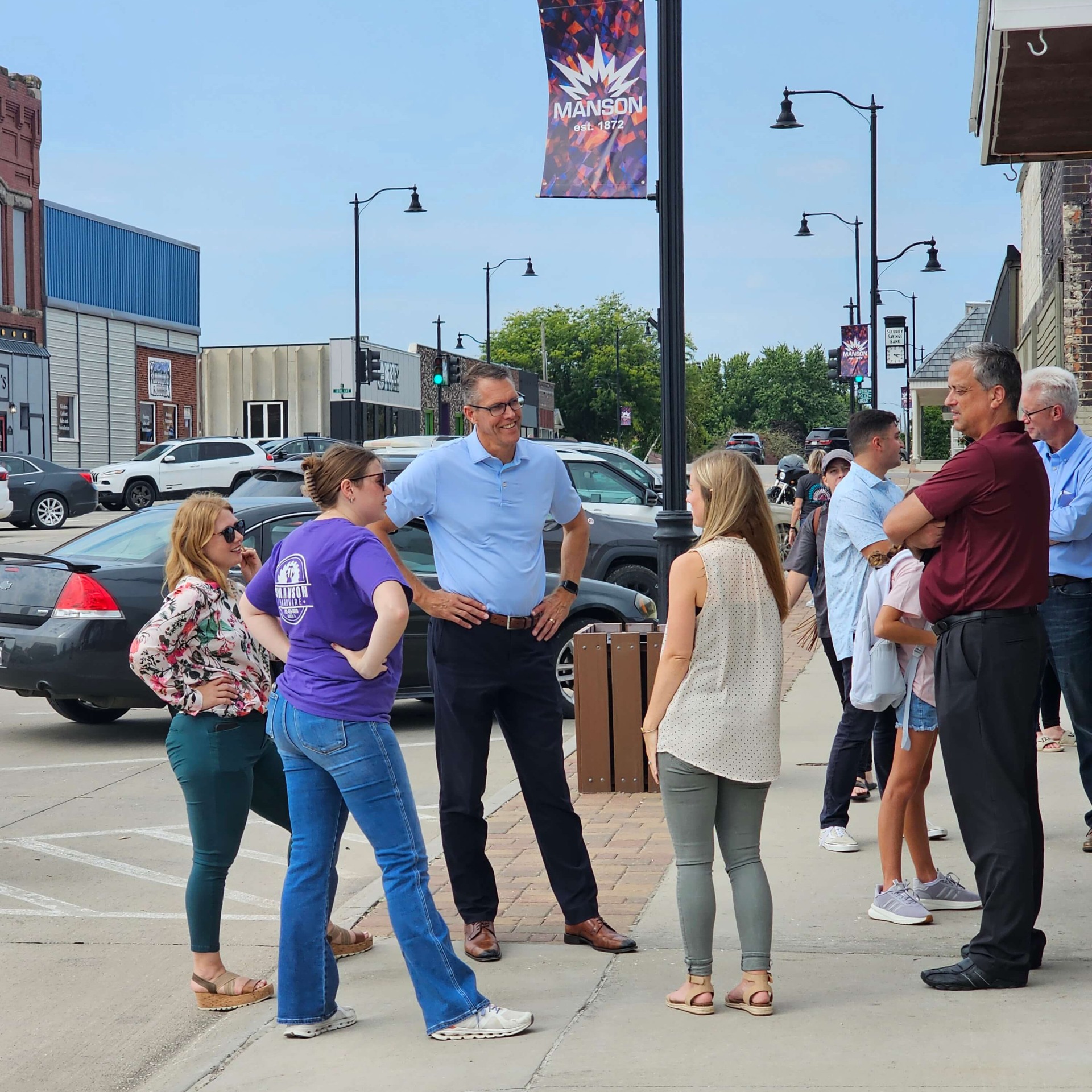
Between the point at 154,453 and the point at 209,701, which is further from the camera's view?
the point at 154,453

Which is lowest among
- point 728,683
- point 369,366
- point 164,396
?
point 728,683

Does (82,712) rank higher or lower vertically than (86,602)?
lower

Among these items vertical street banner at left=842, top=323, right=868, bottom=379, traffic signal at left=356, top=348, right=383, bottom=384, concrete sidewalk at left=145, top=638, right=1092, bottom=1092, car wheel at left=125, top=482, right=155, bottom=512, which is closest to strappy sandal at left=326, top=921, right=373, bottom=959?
concrete sidewalk at left=145, top=638, right=1092, bottom=1092

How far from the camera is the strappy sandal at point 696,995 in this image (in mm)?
4477

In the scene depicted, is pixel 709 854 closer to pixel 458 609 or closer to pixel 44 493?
pixel 458 609

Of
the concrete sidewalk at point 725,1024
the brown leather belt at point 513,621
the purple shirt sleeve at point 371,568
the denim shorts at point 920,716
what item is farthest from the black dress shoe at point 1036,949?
the purple shirt sleeve at point 371,568

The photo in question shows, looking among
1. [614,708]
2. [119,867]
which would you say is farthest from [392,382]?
[119,867]

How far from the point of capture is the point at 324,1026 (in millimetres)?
4508

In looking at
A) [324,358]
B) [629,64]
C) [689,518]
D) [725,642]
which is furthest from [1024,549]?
[324,358]

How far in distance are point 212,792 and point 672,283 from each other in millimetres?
5090

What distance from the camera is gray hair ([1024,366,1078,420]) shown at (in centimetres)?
609

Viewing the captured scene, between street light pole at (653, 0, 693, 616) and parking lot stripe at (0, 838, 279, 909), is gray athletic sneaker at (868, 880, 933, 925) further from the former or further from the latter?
street light pole at (653, 0, 693, 616)

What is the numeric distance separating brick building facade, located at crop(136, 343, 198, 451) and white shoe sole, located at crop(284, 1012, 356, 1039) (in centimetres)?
4966

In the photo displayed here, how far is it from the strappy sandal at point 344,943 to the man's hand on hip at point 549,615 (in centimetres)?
129
